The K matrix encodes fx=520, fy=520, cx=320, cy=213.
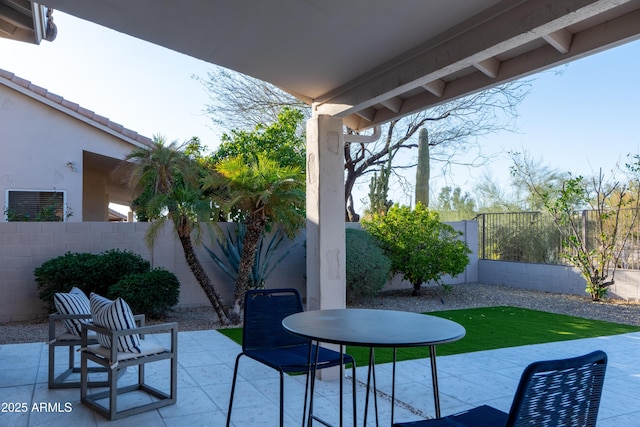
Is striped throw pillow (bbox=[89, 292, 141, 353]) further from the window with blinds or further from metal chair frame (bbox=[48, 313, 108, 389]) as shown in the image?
the window with blinds

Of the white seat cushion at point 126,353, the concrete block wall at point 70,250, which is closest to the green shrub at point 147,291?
the concrete block wall at point 70,250

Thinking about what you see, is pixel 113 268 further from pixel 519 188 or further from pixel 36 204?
pixel 519 188

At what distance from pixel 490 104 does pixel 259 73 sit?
39.6 feet

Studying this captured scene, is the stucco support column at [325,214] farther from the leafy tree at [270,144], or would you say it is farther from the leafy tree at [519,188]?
the leafy tree at [519,188]

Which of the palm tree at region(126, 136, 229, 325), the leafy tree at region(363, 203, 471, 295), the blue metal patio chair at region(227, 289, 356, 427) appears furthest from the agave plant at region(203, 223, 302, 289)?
the blue metal patio chair at region(227, 289, 356, 427)

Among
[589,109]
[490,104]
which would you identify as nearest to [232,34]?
[490,104]

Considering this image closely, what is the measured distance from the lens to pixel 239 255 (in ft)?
30.0

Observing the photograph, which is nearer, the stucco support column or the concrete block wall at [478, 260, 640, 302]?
the stucco support column

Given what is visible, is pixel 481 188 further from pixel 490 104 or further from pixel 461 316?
pixel 461 316

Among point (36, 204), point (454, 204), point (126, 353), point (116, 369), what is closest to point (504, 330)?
point (126, 353)

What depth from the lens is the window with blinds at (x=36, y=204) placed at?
9.55m

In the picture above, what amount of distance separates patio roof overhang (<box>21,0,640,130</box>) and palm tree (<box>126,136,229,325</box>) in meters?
3.10

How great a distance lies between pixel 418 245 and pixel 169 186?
5512 mm

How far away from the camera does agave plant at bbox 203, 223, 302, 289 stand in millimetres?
9008
